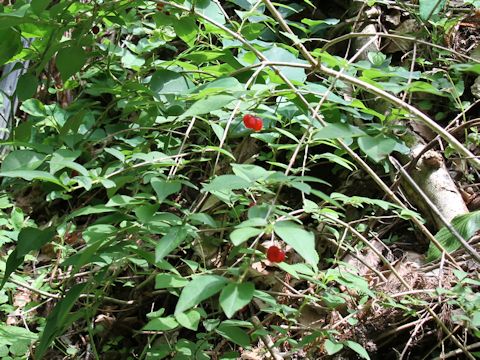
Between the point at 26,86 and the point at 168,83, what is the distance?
0.33m

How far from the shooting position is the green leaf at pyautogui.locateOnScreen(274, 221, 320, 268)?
755mm

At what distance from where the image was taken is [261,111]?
5.08 ft

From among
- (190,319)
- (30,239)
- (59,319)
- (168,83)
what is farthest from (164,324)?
(168,83)

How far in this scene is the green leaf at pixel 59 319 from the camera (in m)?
1.14

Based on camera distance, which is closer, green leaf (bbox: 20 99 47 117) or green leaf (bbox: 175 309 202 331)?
green leaf (bbox: 175 309 202 331)

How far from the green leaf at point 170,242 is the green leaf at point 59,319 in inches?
13.1

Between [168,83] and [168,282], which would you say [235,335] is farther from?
[168,83]

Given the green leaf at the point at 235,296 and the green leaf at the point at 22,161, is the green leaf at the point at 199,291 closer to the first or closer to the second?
the green leaf at the point at 235,296

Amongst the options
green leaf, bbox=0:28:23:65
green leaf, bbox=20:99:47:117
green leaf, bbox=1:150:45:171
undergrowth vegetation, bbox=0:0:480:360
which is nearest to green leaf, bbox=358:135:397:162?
undergrowth vegetation, bbox=0:0:480:360

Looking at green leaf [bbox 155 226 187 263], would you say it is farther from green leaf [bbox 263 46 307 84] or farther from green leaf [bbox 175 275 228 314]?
green leaf [bbox 263 46 307 84]

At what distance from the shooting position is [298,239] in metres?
0.77

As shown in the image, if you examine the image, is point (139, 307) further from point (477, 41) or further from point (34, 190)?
point (477, 41)

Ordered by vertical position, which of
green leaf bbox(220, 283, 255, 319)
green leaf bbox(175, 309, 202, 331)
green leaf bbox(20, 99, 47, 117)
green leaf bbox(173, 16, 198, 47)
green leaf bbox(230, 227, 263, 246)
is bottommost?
green leaf bbox(20, 99, 47, 117)

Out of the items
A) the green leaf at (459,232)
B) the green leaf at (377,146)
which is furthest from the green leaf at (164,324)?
the green leaf at (459,232)
